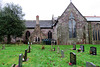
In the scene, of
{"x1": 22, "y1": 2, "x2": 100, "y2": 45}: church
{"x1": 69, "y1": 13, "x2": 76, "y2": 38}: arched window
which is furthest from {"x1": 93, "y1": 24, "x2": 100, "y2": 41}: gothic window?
{"x1": 69, "y1": 13, "x2": 76, "y2": 38}: arched window

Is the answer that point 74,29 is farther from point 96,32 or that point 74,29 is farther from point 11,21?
point 11,21

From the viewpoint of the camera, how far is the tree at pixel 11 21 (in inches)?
936

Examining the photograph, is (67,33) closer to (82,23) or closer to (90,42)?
(82,23)

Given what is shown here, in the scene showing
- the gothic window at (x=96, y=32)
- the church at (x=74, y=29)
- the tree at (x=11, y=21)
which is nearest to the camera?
the church at (x=74, y=29)

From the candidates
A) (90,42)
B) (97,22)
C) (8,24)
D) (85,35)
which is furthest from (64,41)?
(8,24)

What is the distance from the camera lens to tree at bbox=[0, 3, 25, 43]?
78.0ft

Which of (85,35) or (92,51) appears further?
(85,35)

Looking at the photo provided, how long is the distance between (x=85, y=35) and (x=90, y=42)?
8.41 feet

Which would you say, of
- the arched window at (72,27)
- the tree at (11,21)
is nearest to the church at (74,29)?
the arched window at (72,27)

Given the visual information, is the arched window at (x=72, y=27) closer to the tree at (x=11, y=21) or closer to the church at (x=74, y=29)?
the church at (x=74, y=29)

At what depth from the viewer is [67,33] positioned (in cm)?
2278

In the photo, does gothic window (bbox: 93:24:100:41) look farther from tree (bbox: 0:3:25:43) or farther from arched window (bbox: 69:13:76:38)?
tree (bbox: 0:3:25:43)

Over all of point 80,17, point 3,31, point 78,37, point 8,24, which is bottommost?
point 78,37

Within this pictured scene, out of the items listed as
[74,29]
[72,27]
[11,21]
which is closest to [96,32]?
[74,29]
